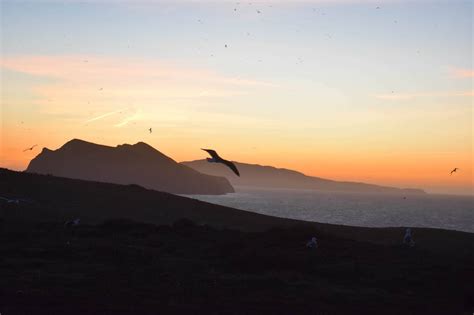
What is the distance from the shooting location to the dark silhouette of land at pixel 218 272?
1982 cm

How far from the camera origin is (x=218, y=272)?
2598 centimetres

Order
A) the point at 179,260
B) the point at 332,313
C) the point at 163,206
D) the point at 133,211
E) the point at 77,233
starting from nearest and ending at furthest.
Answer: the point at 332,313 < the point at 179,260 < the point at 77,233 < the point at 133,211 < the point at 163,206

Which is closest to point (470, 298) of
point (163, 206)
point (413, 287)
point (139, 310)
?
point (413, 287)

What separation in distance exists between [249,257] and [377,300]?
29.2ft

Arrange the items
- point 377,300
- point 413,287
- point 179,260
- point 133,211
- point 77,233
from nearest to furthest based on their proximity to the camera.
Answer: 1. point 377,300
2. point 413,287
3. point 179,260
4. point 77,233
5. point 133,211

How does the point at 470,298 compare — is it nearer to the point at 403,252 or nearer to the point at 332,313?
the point at 332,313

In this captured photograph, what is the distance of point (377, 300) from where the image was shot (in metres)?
21.1

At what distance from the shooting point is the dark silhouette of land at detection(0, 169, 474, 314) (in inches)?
780

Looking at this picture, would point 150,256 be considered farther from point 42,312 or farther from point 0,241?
point 42,312

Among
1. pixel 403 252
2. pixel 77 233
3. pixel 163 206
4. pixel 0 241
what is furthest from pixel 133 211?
pixel 403 252

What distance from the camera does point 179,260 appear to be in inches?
1134

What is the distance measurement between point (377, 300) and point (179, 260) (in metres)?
11.0

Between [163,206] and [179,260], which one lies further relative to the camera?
[163,206]

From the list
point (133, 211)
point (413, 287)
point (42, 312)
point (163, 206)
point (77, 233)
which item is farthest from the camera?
point (163, 206)
